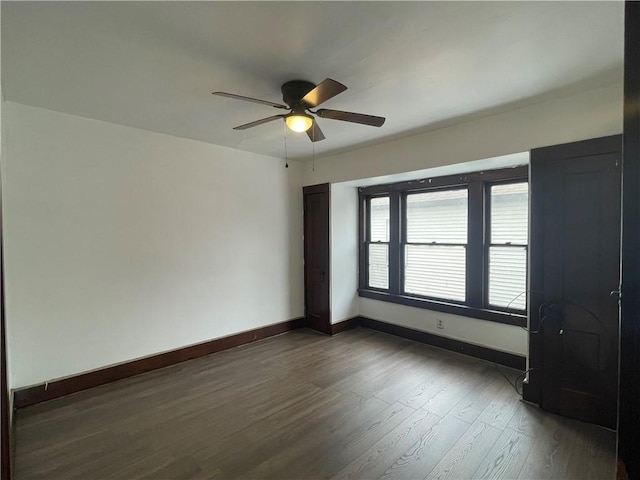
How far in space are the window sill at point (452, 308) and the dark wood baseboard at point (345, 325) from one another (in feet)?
1.39

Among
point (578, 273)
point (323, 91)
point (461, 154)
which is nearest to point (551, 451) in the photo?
point (578, 273)

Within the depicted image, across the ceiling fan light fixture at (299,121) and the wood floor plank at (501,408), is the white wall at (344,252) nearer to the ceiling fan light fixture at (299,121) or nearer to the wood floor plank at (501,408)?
the ceiling fan light fixture at (299,121)

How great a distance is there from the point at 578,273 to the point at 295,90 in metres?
2.67

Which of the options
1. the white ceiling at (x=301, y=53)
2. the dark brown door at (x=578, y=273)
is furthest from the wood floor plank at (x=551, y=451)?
the white ceiling at (x=301, y=53)

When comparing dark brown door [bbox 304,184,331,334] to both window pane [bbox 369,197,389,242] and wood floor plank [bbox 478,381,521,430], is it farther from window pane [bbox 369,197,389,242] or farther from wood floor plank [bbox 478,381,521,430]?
wood floor plank [bbox 478,381,521,430]

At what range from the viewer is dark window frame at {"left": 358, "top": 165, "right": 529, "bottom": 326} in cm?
350

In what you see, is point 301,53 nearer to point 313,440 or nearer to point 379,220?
point 313,440

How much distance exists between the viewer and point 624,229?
0.79 meters

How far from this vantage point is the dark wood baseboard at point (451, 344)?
335 centimetres

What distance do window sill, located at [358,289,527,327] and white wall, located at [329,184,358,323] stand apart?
1.00 feet

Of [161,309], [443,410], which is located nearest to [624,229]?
[443,410]

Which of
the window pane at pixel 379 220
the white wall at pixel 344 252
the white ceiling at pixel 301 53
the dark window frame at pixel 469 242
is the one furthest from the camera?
the window pane at pixel 379 220

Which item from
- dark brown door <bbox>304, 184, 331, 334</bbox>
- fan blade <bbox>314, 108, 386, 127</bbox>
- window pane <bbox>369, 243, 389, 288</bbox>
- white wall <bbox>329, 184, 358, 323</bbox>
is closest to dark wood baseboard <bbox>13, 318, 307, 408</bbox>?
dark brown door <bbox>304, 184, 331, 334</bbox>

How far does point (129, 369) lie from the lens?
3.21 metres
